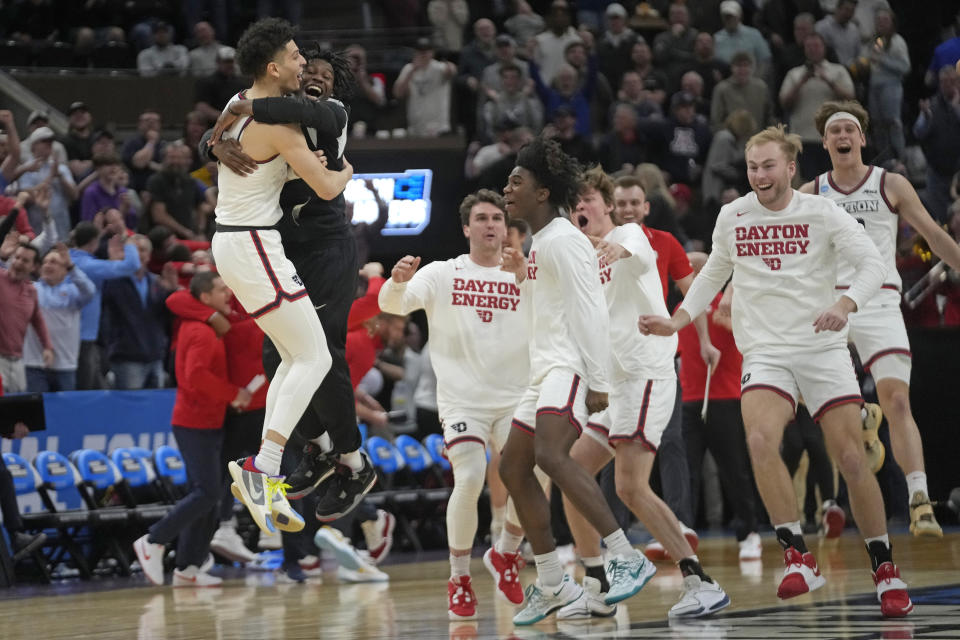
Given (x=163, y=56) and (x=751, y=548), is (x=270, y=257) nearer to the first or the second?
(x=751, y=548)

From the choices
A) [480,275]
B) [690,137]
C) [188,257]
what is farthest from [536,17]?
[480,275]

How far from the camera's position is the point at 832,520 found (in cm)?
1238

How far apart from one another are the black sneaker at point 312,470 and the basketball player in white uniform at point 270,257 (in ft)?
1.52

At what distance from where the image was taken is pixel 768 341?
7348mm

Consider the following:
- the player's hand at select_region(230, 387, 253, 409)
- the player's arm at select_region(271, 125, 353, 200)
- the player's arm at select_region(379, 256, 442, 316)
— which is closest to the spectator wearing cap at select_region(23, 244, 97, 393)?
the player's hand at select_region(230, 387, 253, 409)

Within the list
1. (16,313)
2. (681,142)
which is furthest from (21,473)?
(681,142)

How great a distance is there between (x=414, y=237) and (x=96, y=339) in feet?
17.8

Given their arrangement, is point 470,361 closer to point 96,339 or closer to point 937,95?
point 96,339

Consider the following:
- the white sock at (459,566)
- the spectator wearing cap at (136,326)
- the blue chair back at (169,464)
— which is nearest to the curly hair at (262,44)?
the white sock at (459,566)

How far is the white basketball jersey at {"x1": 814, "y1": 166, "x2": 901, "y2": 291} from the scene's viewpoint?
A: 811 centimetres

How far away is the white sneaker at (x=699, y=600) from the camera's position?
722 cm

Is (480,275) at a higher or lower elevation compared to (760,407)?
higher

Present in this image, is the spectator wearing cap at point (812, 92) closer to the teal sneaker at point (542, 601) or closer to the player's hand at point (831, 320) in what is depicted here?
the player's hand at point (831, 320)

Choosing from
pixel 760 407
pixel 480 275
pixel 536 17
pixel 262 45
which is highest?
pixel 536 17
